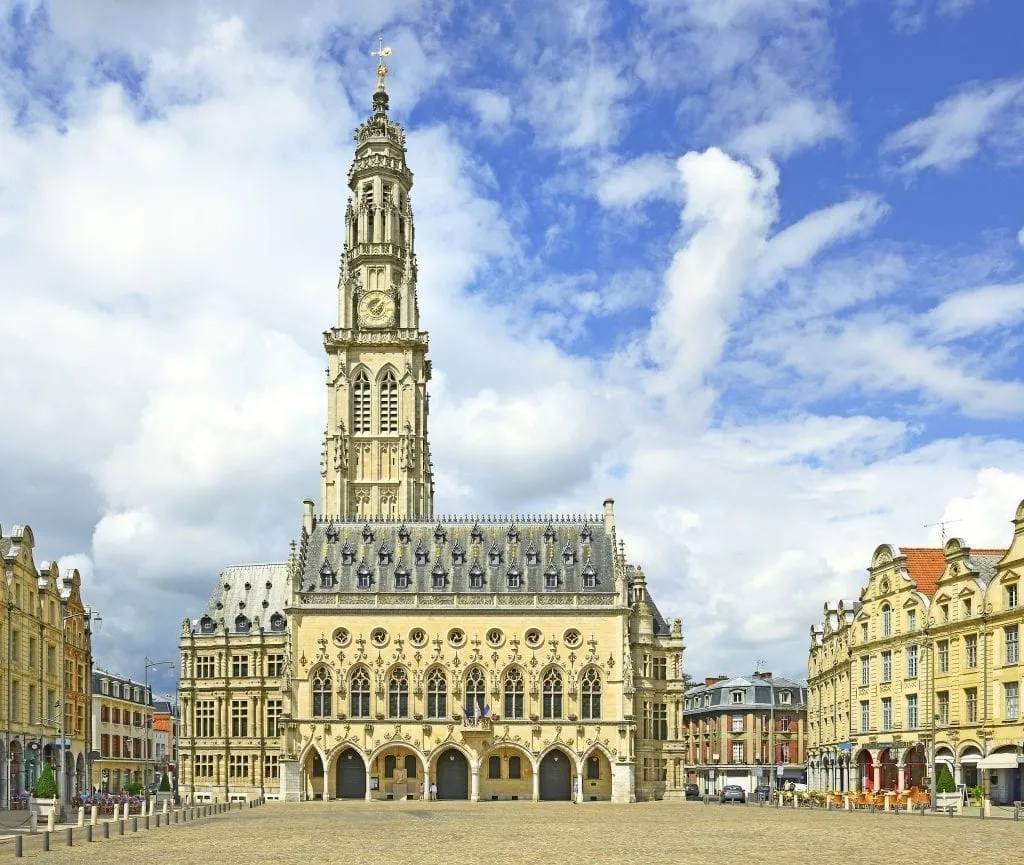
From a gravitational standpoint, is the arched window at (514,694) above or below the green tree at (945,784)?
above

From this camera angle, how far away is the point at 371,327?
395ft

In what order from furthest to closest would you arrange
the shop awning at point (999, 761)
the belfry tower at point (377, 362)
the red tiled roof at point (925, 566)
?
the belfry tower at point (377, 362) → the red tiled roof at point (925, 566) → the shop awning at point (999, 761)

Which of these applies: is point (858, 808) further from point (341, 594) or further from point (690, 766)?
point (690, 766)

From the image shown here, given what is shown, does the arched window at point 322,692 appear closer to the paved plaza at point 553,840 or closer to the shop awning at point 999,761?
the paved plaza at point 553,840

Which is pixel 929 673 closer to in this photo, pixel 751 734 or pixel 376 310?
pixel 376 310

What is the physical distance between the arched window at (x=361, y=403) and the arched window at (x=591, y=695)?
35.3m

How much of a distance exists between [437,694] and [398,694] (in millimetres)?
2657

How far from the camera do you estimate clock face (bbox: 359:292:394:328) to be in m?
120

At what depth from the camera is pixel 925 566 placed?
8631 cm

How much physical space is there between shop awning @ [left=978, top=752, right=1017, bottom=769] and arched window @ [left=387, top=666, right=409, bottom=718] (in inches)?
1483

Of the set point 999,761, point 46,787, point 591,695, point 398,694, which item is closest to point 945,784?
point 999,761

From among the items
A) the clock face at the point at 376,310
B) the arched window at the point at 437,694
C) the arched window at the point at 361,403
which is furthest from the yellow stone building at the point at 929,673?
the clock face at the point at 376,310

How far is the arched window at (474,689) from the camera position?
91.1m

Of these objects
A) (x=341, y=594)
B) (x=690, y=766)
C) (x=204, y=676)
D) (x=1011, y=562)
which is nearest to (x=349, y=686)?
(x=341, y=594)
